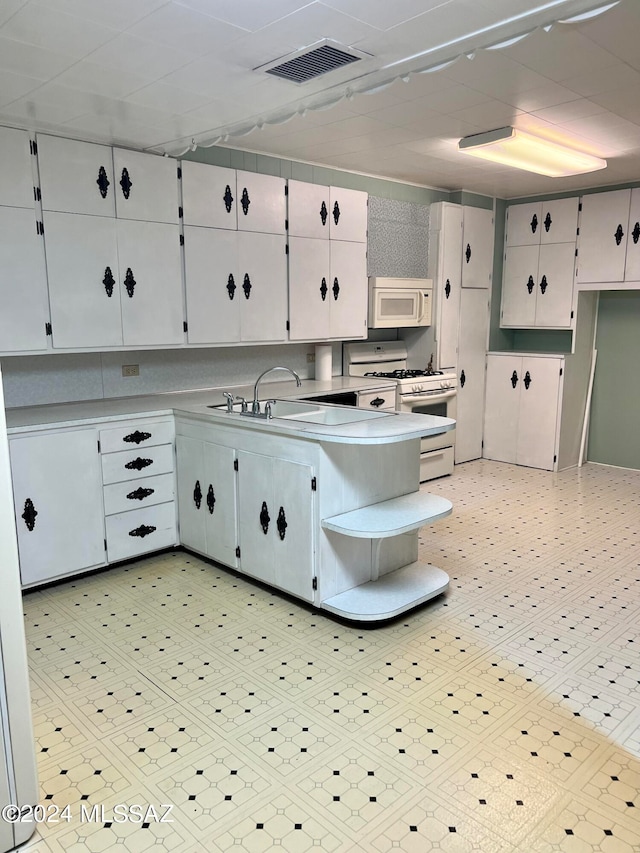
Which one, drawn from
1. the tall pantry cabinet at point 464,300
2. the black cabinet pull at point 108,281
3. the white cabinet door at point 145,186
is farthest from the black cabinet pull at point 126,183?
the tall pantry cabinet at point 464,300

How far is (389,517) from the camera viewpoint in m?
3.25

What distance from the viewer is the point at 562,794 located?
2092 mm

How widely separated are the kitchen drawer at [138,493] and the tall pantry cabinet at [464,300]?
10.3 feet

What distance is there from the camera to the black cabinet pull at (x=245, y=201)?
4473mm

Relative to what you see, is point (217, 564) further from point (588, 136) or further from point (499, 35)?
point (588, 136)

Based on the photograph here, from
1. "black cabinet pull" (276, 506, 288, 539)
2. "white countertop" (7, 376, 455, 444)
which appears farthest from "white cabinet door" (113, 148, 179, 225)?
"black cabinet pull" (276, 506, 288, 539)

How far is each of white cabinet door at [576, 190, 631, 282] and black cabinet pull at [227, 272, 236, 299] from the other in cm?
352

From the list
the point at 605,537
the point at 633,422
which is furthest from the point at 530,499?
the point at 633,422

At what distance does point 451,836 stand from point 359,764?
16.4 inches

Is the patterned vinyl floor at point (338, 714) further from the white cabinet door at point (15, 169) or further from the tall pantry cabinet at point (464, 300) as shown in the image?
the tall pantry cabinet at point (464, 300)

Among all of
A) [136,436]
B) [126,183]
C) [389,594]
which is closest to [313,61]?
[126,183]

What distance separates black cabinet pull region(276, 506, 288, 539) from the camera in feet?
11.1

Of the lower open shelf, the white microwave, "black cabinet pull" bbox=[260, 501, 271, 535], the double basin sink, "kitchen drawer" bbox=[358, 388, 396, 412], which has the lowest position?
the lower open shelf

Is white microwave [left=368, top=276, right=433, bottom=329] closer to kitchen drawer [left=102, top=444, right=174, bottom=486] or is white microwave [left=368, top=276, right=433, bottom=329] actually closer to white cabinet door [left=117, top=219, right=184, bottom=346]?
white cabinet door [left=117, top=219, right=184, bottom=346]
